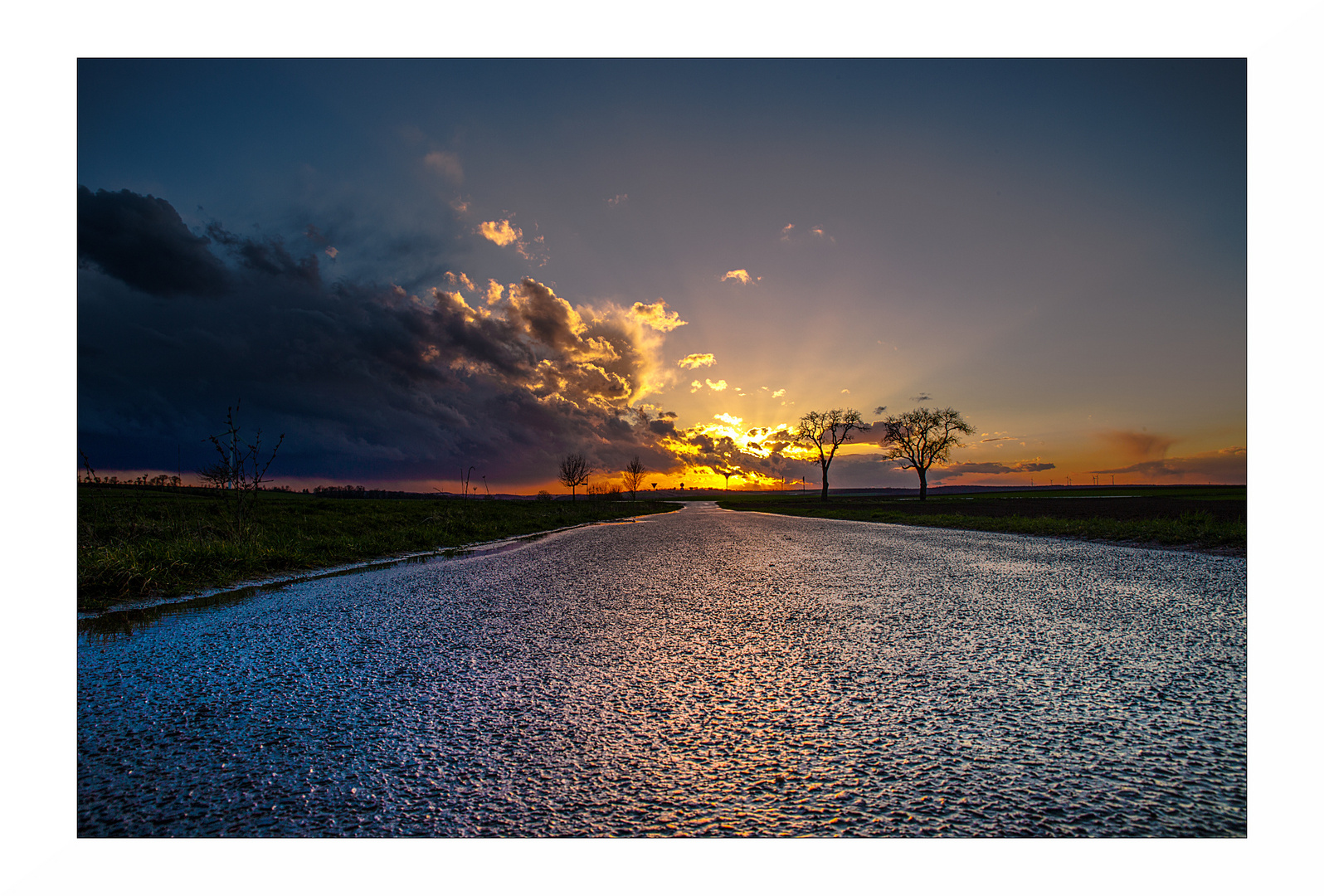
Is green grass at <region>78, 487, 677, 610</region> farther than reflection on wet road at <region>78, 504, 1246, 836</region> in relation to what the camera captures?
Yes

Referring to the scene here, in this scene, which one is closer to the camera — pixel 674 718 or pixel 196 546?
pixel 674 718

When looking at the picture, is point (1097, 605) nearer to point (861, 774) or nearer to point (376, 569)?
point (861, 774)

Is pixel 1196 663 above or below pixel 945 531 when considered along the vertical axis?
above

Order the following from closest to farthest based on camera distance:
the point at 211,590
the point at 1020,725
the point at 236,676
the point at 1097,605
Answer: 1. the point at 1020,725
2. the point at 236,676
3. the point at 1097,605
4. the point at 211,590

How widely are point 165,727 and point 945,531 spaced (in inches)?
769

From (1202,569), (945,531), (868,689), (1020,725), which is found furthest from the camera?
(945,531)

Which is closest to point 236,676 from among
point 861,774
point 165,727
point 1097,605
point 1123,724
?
point 165,727

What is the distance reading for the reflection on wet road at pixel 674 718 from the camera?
2.27m

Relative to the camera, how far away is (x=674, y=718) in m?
3.16

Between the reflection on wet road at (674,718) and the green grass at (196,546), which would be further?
the green grass at (196,546)

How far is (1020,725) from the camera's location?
9.82 feet

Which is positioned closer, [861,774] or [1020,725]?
[861,774]

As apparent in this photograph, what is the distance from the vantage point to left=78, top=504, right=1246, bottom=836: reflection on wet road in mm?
2268

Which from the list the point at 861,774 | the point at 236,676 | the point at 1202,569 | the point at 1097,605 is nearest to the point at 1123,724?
the point at 861,774
